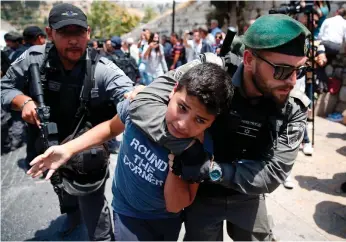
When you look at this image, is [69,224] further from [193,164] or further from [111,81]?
[193,164]

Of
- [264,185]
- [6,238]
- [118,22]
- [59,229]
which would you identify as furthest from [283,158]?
[118,22]

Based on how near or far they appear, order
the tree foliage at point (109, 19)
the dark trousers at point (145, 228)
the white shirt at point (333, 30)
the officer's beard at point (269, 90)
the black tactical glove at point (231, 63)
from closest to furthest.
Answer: the officer's beard at point (269, 90), the black tactical glove at point (231, 63), the dark trousers at point (145, 228), the white shirt at point (333, 30), the tree foliage at point (109, 19)

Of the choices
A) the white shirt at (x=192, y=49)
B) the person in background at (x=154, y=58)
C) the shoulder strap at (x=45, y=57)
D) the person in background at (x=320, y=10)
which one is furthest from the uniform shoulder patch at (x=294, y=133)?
the white shirt at (x=192, y=49)

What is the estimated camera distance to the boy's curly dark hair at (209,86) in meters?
1.24

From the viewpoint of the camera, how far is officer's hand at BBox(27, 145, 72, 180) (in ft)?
5.24

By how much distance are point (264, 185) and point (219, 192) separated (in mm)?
310

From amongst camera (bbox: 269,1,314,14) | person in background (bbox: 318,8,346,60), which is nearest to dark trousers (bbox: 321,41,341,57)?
person in background (bbox: 318,8,346,60)

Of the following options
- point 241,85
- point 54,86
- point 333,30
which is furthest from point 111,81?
point 333,30

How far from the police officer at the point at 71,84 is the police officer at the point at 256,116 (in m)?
0.84

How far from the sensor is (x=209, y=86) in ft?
4.08

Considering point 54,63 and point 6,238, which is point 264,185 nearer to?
point 54,63

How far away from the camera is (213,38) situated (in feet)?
29.3

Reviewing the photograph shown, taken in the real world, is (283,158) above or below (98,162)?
above

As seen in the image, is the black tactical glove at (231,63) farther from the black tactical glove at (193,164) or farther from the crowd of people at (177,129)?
the black tactical glove at (193,164)
